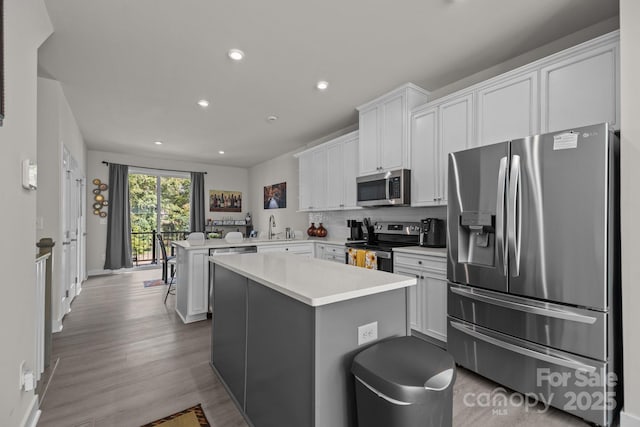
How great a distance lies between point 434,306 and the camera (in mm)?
2664

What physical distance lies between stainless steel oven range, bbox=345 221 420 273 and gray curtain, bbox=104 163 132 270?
524 cm

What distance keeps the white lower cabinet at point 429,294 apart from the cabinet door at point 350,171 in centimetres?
138

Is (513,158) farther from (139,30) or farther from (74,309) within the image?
(74,309)

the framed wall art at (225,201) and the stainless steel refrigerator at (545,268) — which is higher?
the framed wall art at (225,201)

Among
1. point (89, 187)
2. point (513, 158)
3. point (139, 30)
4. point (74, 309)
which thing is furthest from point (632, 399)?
point (89, 187)

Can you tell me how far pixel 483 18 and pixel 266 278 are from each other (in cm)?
235

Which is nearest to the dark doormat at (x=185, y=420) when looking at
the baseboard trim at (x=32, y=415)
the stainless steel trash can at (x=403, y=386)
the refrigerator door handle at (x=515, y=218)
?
the baseboard trim at (x=32, y=415)

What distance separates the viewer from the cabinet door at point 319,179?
4633mm

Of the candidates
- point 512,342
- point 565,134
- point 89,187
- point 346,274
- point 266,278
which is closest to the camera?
point 266,278

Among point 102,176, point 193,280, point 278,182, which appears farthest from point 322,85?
point 102,176

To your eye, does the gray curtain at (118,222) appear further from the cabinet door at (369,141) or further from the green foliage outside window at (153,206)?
the cabinet door at (369,141)

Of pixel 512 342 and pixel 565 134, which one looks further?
pixel 512 342

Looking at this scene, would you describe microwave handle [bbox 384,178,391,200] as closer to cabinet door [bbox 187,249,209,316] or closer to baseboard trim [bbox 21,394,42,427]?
cabinet door [bbox 187,249,209,316]

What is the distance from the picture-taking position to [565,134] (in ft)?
5.80
